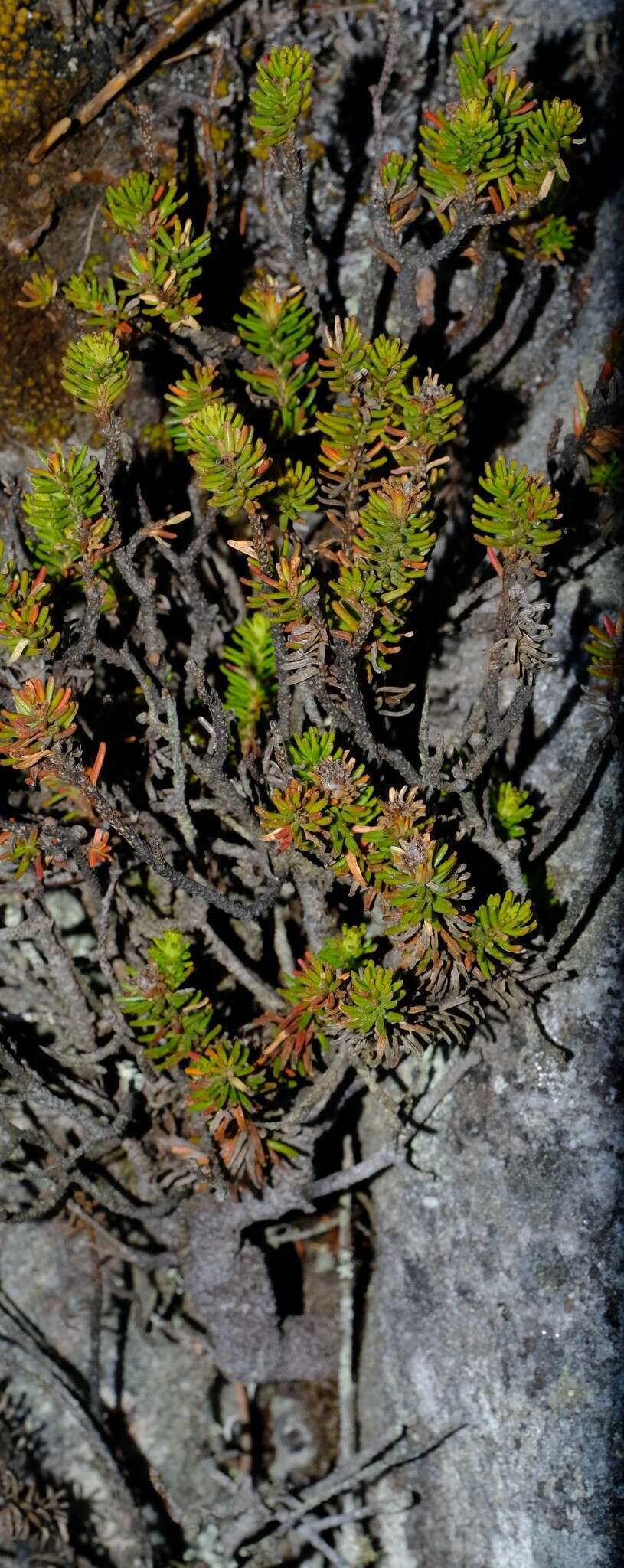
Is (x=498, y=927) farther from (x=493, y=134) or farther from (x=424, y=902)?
(x=493, y=134)

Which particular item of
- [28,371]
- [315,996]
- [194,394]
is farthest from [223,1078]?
[28,371]

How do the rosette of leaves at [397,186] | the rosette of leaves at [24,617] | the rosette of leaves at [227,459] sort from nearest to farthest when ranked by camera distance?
the rosette of leaves at [227,459]
the rosette of leaves at [24,617]
the rosette of leaves at [397,186]

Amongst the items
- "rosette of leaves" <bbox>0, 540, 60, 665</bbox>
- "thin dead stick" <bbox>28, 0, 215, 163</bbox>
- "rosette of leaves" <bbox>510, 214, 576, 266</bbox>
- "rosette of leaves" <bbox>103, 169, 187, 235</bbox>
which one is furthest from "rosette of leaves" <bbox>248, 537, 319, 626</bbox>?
"thin dead stick" <bbox>28, 0, 215, 163</bbox>

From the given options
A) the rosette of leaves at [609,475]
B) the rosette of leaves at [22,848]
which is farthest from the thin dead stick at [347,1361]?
the rosette of leaves at [609,475]

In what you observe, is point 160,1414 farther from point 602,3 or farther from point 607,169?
point 602,3

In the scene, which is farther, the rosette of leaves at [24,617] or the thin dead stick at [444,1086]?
the thin dead stick at [444,1086]

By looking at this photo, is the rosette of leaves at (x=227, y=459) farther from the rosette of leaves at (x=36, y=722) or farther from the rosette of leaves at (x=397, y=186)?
the rosette of leaves at (x=397, y=186)

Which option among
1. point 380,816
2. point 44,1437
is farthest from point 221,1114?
point 44,1437
